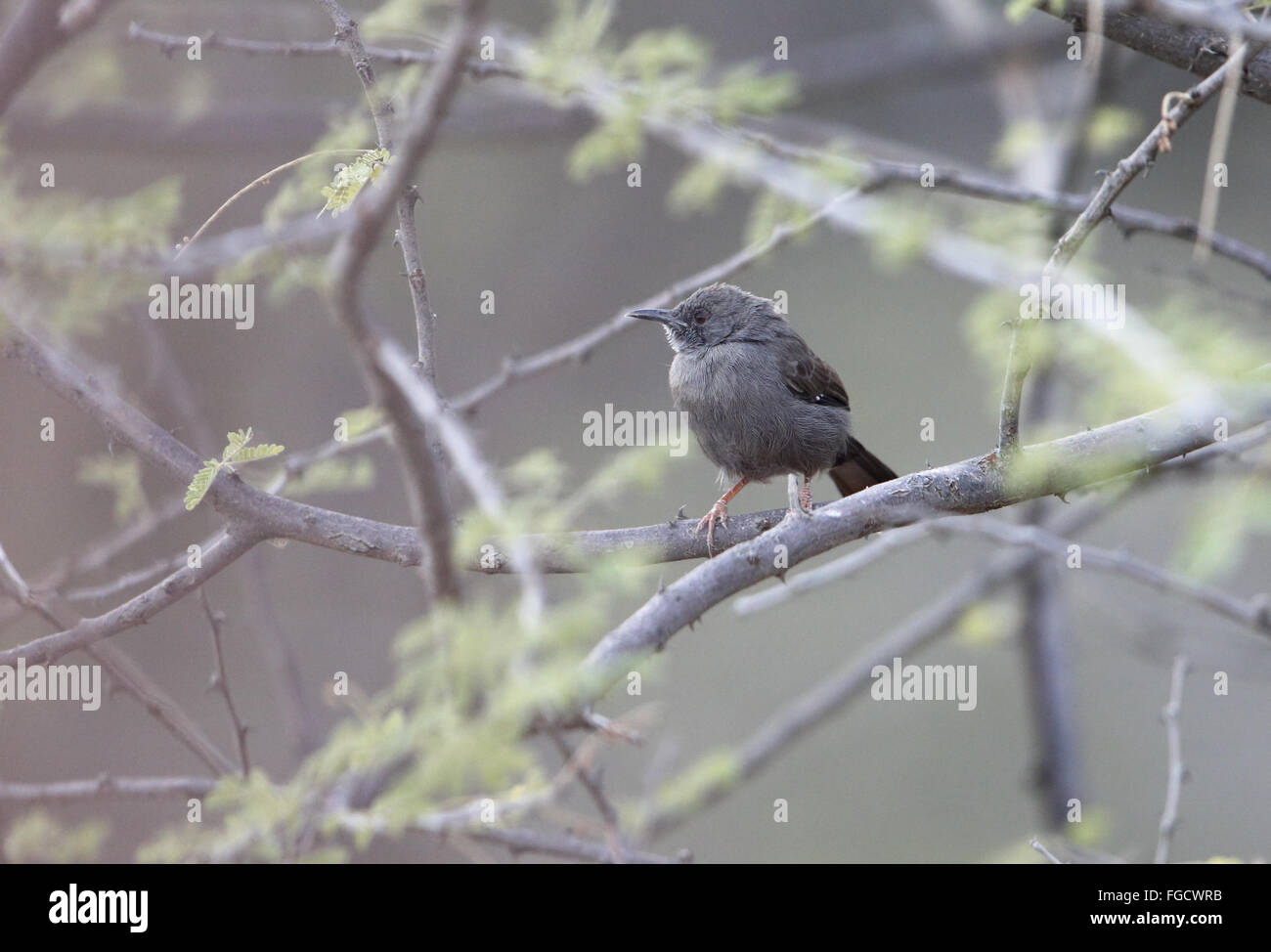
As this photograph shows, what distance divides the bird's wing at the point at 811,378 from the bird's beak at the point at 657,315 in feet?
1.82

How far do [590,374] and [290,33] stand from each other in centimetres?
319

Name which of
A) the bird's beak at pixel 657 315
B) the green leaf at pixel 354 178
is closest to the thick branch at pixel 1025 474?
the green leaf at pixel 354 178

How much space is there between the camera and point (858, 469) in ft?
17.1

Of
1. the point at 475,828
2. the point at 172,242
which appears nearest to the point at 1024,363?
the point at 475,828

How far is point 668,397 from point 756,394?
143 inches

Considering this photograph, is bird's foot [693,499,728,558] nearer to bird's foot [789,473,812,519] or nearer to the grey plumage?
bird's foot [789,473,812,519]

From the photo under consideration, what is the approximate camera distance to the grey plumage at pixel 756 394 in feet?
16.1

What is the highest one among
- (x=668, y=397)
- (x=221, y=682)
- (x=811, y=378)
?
(x=668, y=397)

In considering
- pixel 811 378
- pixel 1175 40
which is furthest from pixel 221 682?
pixel 1175 40

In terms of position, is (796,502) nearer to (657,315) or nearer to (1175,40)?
(1175,40)

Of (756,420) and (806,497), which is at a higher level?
(756,420)

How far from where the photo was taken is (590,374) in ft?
29.8

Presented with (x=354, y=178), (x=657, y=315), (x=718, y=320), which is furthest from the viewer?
(x=718, y=320)

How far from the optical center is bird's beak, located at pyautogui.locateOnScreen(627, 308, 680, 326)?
5.07 metres
